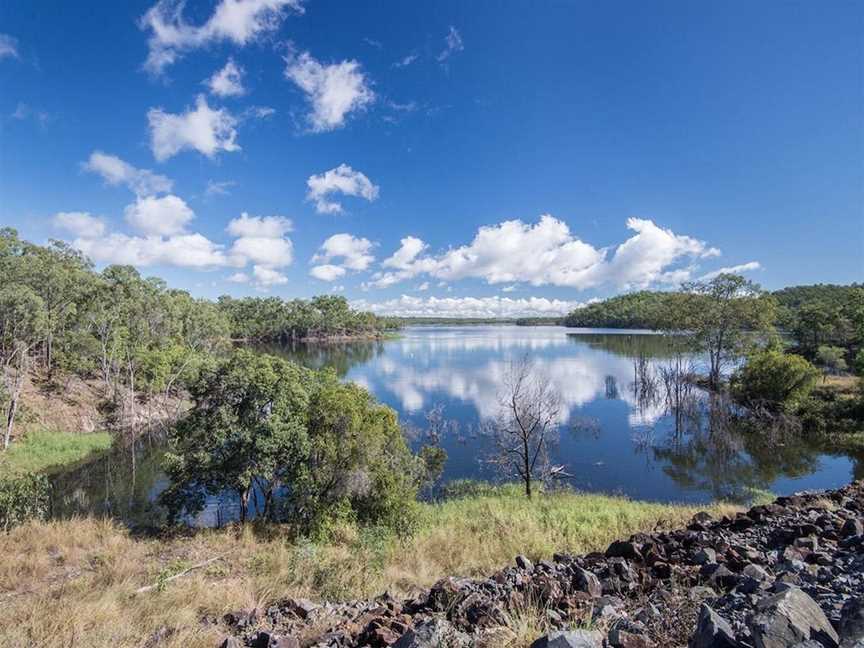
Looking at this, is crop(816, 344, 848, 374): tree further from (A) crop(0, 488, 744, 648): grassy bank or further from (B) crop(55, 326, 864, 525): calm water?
(A) crop(0, 488, 744, 648): grassy bank

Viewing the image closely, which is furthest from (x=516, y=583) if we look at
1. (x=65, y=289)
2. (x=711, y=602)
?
(x=65, y=289)

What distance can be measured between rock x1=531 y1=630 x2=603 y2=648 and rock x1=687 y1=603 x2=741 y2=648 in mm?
797

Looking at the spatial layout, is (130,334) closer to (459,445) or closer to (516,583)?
(459,445)

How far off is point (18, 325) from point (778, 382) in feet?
169

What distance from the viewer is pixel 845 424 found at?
26438 millimetres

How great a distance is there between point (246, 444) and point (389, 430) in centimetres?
451

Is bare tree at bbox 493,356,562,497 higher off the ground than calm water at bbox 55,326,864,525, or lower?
higher

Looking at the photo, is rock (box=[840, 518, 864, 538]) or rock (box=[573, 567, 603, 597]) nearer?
rock (box=[573, 567, 603, 597])

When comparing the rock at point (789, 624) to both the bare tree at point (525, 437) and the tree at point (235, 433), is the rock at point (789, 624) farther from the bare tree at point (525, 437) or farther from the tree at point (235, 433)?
the bare tree at point (525, 437)

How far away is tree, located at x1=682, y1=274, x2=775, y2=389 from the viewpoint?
33031mm

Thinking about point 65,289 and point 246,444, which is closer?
point 246,444

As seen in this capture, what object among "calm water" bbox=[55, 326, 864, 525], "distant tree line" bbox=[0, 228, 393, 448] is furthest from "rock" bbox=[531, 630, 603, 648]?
"calm water" bbox=[55, 326, 864, 525]

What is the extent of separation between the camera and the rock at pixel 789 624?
3.04 meters

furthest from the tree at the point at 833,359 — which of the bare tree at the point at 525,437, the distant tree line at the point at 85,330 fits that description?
the distant tree line at the point at 85,330
